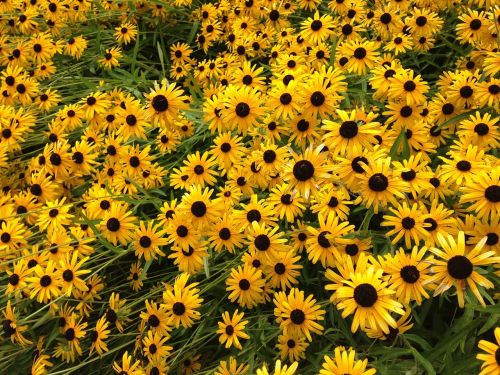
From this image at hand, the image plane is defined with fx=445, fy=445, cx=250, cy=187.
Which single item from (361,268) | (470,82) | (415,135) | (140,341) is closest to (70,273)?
(140,341)

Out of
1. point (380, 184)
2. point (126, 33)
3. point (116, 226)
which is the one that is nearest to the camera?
point (380, 184)

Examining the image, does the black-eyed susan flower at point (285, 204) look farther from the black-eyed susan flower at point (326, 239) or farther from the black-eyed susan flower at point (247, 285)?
the black-eyed susan flower at point (247, 285)

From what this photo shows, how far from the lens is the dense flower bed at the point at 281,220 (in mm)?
1551

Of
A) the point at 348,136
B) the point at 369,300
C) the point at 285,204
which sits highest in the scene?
the point at 348,136

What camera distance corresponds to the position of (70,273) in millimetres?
2121

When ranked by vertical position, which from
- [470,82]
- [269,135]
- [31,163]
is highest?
[470,82]

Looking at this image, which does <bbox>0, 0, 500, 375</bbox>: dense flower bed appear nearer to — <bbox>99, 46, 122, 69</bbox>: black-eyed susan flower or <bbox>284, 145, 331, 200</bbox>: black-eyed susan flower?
<bbox>284, 145, 331, 200</bbox>: black-eyed susan flower

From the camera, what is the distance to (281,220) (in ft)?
7.71

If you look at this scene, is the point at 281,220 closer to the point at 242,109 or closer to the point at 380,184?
the point at 242,109

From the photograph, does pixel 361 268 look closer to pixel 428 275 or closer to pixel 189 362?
pixel 428 275

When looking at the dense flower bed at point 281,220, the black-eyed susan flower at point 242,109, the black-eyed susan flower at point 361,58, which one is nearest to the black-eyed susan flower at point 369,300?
the dense flower bed at point 281,220

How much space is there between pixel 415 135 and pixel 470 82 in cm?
42

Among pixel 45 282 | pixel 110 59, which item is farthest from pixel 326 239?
pixel 110 59

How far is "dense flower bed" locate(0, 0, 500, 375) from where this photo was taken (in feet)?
5.09
